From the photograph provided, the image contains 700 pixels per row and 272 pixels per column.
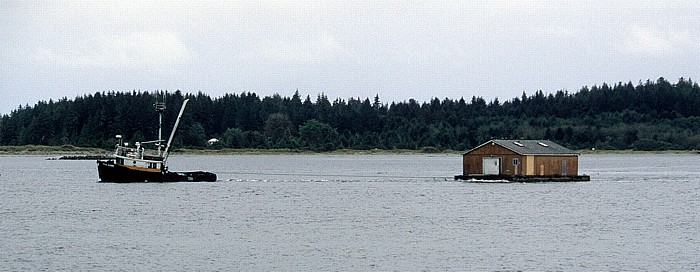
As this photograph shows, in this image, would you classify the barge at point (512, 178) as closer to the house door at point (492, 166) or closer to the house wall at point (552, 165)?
the house wall at point (552, 165)

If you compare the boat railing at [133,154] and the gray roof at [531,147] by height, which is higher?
the gray roof at [531,147]

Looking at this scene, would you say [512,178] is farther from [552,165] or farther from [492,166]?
[552,165]

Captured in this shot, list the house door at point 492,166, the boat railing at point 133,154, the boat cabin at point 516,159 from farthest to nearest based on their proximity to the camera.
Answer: the boat railing at point 133,154
the house door at point 492,166
the boat cabin at point 516,159

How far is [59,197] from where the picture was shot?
7794 cm

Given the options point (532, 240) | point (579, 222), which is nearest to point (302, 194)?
point (579, 222)

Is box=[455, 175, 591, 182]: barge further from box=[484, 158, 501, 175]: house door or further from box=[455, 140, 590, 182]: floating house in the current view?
box=[484, 158, 501, 175]: house door

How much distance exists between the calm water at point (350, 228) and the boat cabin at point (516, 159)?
5.56ft

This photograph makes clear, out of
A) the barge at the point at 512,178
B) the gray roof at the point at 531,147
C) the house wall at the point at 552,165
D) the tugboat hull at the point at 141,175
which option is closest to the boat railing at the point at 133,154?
the tugboat hull at the point at 141,175

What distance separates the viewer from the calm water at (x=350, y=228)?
4050 cm

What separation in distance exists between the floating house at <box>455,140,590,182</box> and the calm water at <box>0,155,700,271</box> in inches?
52.9

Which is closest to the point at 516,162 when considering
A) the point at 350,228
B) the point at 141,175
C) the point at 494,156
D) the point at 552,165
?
the point at 494,156

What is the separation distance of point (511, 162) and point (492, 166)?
5.40 ft

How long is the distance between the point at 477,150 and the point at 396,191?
24.5ft

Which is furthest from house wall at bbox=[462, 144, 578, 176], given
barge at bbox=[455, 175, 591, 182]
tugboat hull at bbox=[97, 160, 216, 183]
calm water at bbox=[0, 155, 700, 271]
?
tugboat hull at bbox=[97, 160, 216, 183]
